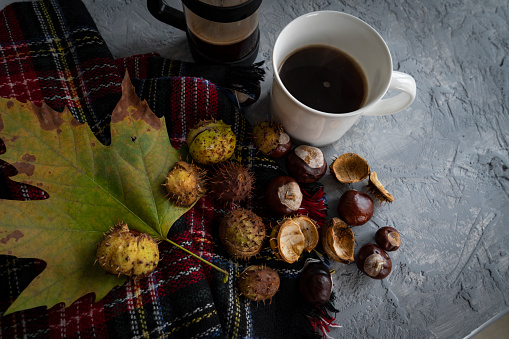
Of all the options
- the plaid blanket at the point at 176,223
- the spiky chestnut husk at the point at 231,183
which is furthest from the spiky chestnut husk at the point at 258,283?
the spiky chestnut husk at the point at 231,183

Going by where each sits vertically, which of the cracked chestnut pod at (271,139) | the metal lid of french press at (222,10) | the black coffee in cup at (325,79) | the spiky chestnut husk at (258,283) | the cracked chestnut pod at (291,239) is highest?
the metal lid of french press at (222,10)

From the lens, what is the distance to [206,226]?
67cm

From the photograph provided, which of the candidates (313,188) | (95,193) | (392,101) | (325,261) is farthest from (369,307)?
(95,193)

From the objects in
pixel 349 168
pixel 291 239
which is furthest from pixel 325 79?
pixel 291 239

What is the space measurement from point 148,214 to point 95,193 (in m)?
0.08

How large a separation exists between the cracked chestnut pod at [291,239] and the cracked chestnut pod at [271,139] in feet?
0.41

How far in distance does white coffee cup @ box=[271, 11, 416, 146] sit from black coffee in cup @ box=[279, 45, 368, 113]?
0.01 meters

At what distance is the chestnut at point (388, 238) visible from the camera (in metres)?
0.70

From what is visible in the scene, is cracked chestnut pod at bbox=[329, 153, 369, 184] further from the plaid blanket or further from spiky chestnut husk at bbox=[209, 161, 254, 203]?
spiky chestnut husk at bbox=[209, 161, 254, 203]

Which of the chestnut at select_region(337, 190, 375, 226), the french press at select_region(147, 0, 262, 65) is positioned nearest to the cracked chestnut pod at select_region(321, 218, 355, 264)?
the chestnut at select_region(337, 190, 375, 226)

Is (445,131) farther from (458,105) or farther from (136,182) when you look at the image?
(136,182)

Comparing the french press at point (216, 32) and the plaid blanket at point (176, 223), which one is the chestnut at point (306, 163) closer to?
the plaid blanket at point (176, 223)

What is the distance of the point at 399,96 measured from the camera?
0.64 m

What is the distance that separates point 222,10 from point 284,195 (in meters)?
0.32
